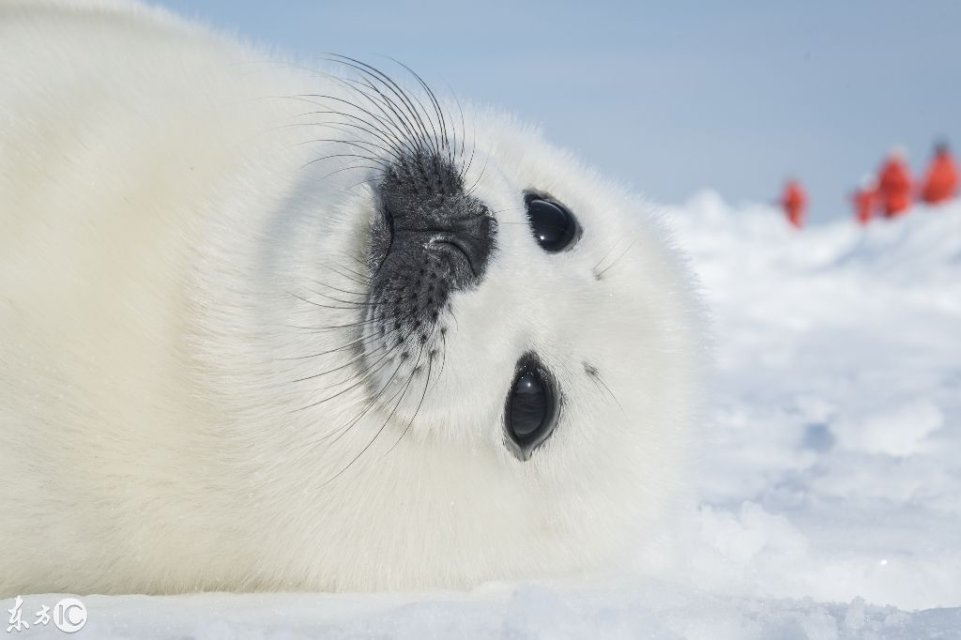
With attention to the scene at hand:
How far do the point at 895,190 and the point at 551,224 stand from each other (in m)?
17.9

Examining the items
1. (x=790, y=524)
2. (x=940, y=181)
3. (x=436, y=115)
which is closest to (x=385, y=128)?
(x=436, y=115)

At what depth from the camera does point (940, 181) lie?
18906 mm

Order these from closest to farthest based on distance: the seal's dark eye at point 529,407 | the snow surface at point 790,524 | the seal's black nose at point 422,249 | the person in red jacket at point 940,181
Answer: the snow surface at point 790,524 < the seal's black nose at point 422,249 < the seal's dark eye at point 529,407 < the person in red jacket at point 940,181

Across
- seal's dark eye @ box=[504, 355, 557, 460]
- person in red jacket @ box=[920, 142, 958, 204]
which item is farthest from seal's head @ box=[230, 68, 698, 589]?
person in red jacket @ box=[920, 142, 958, 204]

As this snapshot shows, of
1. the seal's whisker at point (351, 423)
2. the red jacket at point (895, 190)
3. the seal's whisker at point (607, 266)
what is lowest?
the seal's whisker at point (351, 423)

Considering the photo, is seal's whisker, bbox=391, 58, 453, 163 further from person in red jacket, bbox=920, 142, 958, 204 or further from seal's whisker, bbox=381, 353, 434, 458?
person in red jacket, bbox=920, 142, 958, 204

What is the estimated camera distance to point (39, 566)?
2.66 meters

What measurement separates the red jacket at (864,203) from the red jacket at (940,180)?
970mm

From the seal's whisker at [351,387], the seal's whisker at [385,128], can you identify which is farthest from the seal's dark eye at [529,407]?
the seal's whisker at [385,128]

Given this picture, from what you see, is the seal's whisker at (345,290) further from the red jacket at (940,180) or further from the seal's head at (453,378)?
the red jacket at (940,180)

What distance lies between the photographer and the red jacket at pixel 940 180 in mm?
18844

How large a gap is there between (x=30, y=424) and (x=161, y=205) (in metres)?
0.62

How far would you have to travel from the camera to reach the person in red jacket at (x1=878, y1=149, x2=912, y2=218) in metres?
19.4

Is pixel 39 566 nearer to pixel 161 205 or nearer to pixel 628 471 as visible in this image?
pixel 161 205
